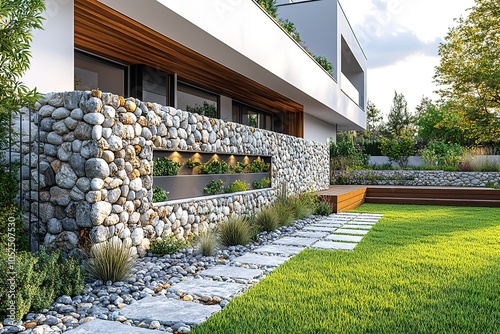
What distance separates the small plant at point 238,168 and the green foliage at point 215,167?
0.29m

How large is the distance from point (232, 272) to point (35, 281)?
6.74ft

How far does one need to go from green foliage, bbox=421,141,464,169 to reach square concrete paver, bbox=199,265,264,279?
15994 millimetres

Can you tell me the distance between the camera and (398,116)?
46.5m

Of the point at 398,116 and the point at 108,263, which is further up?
the point at 398,116

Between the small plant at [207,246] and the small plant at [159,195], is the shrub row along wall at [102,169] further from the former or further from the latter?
the small plant at [207,246]

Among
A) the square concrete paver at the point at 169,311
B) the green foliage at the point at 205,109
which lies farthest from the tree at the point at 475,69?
the square concrete paver at the point at 169,311

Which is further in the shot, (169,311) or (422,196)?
(422,196)

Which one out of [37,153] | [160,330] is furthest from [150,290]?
[37,153]

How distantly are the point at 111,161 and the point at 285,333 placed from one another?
300 centimetres

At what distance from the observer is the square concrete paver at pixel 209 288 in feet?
13.1

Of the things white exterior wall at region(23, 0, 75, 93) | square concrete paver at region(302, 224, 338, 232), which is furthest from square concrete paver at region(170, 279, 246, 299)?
square concrete paver at region(302, 224, 338, 232)

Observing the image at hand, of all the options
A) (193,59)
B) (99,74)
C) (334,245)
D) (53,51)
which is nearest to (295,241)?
(334,245)

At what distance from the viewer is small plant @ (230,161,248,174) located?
8479 millimetres

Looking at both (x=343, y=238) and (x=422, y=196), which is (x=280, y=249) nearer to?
(x=343, y=238)
